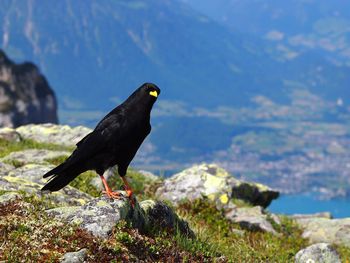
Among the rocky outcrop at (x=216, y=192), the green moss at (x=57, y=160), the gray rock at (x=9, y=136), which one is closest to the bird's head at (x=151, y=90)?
the rocky outcrop at (x=216, y=192)

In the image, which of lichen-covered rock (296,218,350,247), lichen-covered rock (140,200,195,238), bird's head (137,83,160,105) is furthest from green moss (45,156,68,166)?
bird's head (137,83,160,105)

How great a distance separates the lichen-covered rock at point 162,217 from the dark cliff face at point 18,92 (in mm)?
146556

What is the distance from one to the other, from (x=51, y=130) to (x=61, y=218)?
83.1ft

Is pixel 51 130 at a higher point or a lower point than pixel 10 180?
higher

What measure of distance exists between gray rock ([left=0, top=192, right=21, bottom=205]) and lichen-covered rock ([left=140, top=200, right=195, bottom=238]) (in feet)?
7.25

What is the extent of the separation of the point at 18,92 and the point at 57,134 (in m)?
Answer: 148

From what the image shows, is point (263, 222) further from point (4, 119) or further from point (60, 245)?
point (4, 119)

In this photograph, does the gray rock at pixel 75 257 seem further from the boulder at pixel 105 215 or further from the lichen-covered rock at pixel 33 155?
the lichen-covered rock at pixel 33 155

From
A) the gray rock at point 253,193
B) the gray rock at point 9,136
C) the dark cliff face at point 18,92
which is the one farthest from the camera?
the dark cliff face at point 18,92

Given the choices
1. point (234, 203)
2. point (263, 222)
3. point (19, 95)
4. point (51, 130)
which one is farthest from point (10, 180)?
point (19, 95)

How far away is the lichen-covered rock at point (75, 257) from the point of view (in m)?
7.71

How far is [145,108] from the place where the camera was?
9648 millimetres

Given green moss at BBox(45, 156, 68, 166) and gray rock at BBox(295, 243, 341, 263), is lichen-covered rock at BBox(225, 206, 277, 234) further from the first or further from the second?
green moss at BBox(45, 156, 68, 166)

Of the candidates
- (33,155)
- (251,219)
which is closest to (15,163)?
(33,155)
